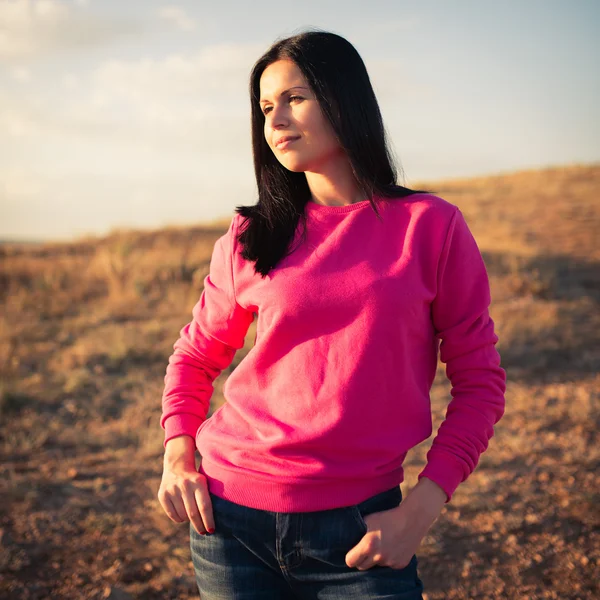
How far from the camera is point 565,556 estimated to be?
105 inches

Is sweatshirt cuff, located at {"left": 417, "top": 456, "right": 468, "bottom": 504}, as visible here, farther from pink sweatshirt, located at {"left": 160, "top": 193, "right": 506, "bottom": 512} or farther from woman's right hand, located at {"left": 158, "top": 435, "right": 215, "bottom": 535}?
woman's right hand, located at {"left": 158, "top": 435, "right": 215, "bottom": 535}

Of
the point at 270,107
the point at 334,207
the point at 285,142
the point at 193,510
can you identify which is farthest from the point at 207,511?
the point at 270,107

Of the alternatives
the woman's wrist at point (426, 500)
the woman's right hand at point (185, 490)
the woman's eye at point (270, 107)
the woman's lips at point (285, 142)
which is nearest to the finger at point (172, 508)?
the woman's right hand at point (185, 490)

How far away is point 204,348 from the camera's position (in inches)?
63.6

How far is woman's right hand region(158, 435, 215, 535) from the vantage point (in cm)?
139

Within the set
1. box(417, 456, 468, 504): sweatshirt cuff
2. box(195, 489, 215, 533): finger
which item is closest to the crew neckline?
box(417, 456, 468, 504): sweatshirt cuff

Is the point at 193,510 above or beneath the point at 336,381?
beneath

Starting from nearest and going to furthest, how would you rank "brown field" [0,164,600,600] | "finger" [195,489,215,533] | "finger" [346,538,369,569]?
"finger" [346,538,369,569] → "finger" [195,489,215,533] → "brown field" [0,164,600,600]

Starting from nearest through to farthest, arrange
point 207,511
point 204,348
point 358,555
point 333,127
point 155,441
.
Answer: point 358,555 < point 207,511 < point 333,127 < point 204,348 < point 155,441

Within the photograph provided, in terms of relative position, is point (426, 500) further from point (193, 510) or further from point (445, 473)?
point (193, 510)

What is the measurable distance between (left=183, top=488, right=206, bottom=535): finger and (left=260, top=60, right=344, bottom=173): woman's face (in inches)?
33.4

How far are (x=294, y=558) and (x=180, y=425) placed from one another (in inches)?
17.8

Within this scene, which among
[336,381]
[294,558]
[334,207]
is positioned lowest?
[294,558]

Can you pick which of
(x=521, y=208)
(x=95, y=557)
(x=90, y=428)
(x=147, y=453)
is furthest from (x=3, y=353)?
(x=521, y=208)
